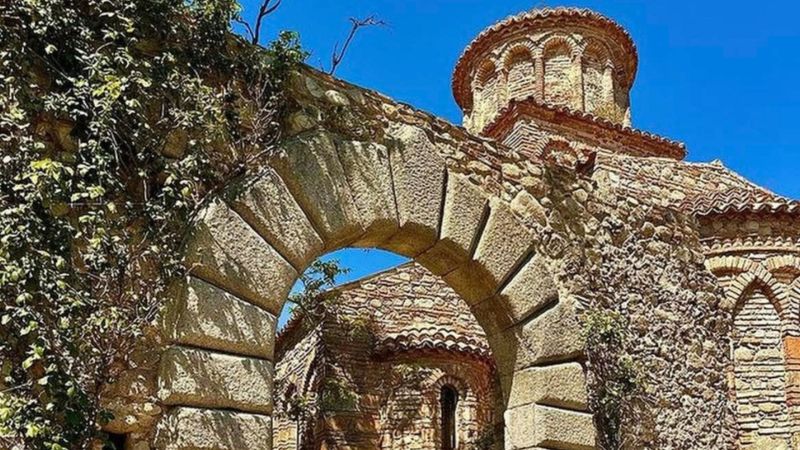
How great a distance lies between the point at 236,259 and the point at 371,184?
1.08 metres

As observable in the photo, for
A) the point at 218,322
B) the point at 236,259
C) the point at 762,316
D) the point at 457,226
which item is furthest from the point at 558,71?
the point at 218,322

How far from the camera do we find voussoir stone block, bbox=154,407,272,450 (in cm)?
423

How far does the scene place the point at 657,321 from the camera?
7.27 m

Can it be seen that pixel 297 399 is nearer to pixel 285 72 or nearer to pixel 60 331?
pixel 285 72

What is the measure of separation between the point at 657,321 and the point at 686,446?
0.99 metres

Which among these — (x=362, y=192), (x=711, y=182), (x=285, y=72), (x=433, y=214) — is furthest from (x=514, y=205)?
(x=711, y=182)

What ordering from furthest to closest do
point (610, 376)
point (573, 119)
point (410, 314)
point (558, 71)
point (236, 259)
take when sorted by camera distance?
point (558, 71) < point (573, 119) < point (410, 314) < point (610, 376) < point (236, 259)

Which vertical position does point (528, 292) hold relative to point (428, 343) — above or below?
below

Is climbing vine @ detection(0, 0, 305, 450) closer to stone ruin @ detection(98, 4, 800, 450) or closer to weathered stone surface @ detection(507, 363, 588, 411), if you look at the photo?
stone ruin @ detection(98, 4, 800, 450)

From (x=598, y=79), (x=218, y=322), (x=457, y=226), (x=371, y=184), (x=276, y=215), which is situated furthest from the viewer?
(x=598, y=79)

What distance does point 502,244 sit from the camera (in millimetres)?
5992

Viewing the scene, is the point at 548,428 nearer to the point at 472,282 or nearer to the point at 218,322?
the point at 472,282

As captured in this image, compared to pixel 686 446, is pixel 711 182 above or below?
above

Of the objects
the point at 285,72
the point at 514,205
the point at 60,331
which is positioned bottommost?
the point at 60,331
